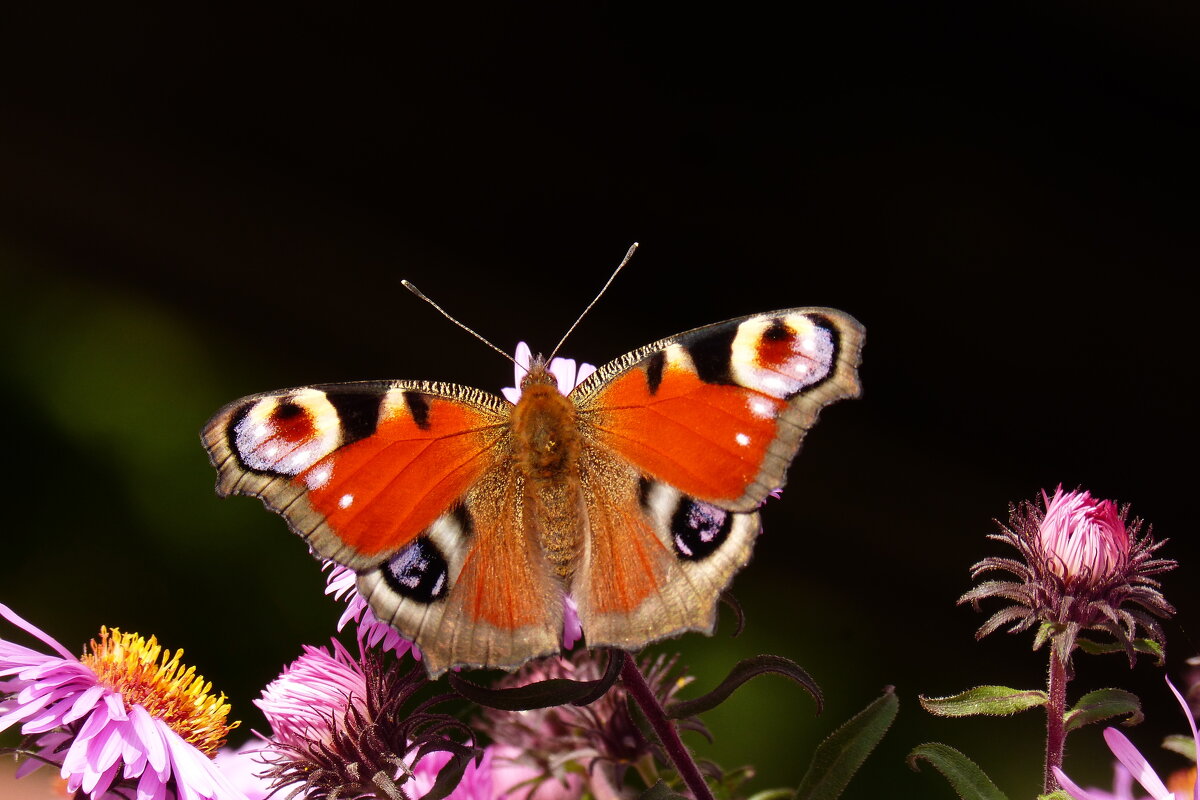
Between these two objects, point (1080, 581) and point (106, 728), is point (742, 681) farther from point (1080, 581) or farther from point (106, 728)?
point (106, 728)

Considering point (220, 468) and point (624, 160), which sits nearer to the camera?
point (220, 468)

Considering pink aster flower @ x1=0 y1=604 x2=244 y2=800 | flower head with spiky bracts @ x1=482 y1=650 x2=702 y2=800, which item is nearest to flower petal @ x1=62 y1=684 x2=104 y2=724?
pink aster flower @ x1=0 y1=604 x2=244 y2=800

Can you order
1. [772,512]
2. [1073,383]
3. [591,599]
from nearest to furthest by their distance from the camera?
[591,599] → [1073,383] → [772,512]

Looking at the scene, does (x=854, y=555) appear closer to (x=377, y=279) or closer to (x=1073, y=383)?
(x=1073, y=383)

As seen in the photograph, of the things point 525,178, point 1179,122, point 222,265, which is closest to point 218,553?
point 222,265

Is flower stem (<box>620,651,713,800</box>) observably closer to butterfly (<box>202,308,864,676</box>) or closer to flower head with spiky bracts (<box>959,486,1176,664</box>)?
butterfly (<box>202,308,864,676</box>)

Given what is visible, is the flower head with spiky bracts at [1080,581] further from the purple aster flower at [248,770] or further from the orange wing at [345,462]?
the purple aster flower at [248,770]
